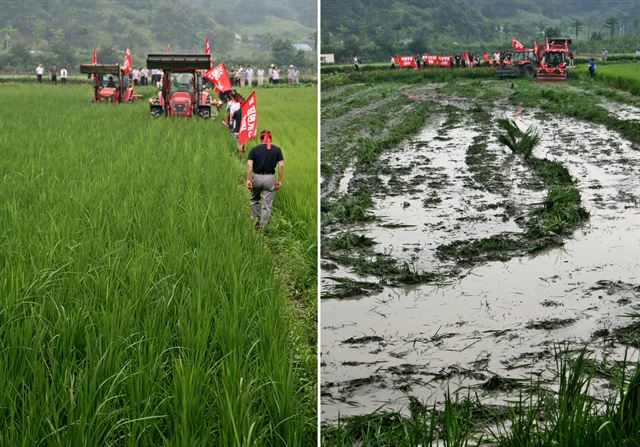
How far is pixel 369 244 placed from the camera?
5410 mm

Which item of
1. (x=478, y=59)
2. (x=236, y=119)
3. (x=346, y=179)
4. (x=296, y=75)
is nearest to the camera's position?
(x=346, y=179)

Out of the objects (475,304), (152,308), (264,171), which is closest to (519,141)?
(475,304)

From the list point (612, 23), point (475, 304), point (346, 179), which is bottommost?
point (475, 304)

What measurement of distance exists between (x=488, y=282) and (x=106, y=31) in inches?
1333

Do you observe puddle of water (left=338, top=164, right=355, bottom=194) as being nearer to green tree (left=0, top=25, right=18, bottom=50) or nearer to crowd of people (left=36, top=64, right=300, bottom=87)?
crowd of people (left=36, top=64, right=300, bottom=87)

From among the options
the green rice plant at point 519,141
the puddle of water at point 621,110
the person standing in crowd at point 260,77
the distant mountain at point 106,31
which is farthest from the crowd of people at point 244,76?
the green rice plant at point 519,141

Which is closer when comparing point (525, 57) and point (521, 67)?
point (525, 57)

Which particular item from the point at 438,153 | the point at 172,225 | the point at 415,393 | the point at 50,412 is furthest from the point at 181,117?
the point at 50,412

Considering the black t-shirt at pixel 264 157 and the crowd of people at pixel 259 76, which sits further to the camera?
the crowd of people at pixel 259 76

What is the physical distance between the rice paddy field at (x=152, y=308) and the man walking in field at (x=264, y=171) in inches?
4.8

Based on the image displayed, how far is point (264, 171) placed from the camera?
4512 mm

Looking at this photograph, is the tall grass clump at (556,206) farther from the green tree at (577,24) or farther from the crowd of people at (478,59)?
the crowd of people at (478,59)

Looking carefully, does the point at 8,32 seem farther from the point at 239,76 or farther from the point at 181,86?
the point at 181,86

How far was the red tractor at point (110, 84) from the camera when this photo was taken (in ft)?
50.3
